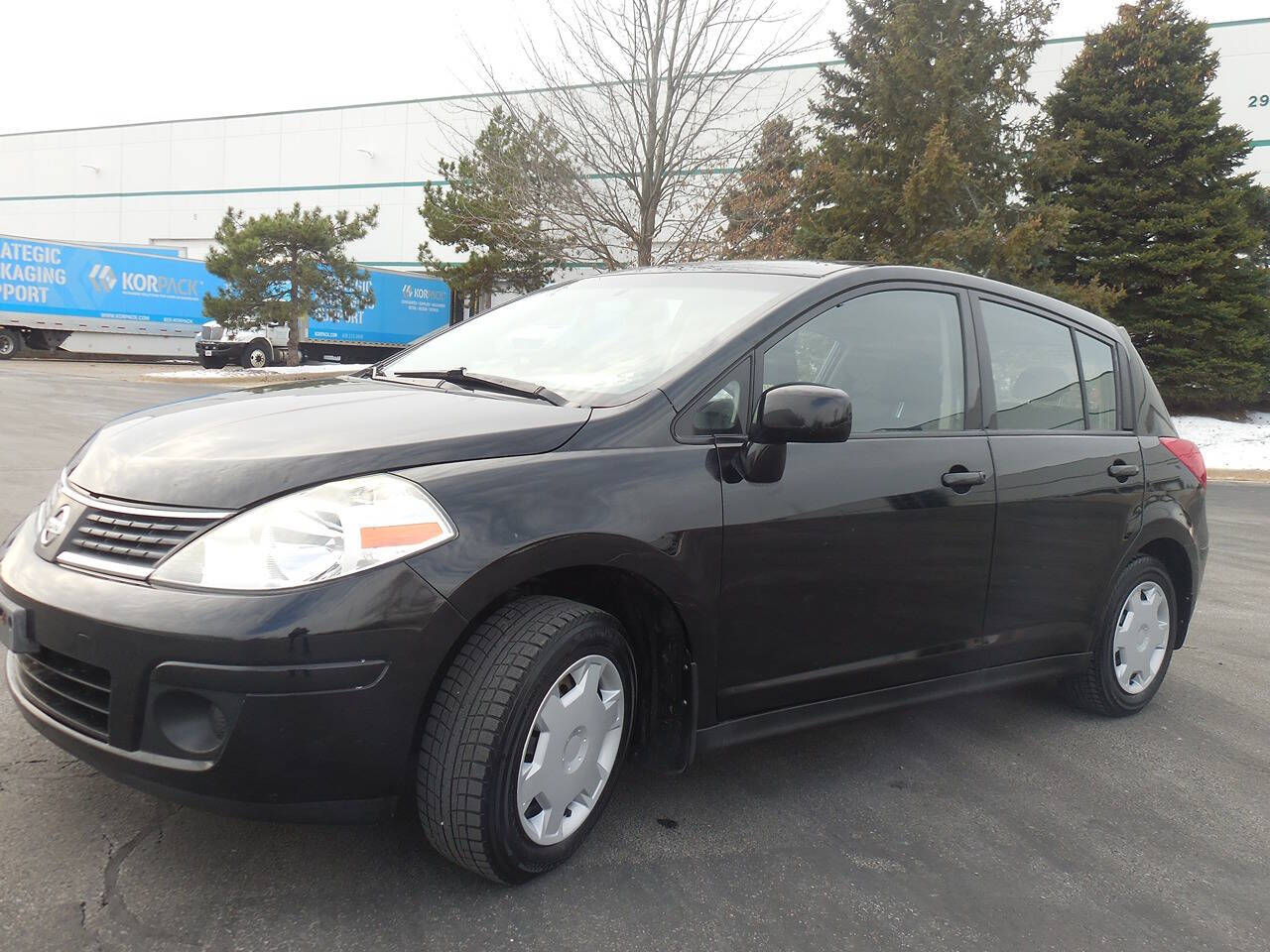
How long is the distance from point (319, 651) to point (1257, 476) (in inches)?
727

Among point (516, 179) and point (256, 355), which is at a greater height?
point (516, 179)

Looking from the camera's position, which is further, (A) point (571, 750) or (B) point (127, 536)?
(A) point (571, 750)

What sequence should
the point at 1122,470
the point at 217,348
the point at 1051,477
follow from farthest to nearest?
the point at 217,348 < the point at 1122,470 < the point at 1051,477

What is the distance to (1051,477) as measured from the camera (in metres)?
3.50

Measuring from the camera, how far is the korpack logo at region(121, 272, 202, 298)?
29938mm

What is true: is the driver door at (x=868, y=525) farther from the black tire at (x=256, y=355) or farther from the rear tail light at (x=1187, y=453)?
the black tire at (x=256, y=355)

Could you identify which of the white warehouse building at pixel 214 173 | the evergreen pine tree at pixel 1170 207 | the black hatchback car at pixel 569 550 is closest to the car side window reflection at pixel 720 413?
the black hatchback car at pixel 569 550

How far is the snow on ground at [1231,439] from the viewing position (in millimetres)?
18469

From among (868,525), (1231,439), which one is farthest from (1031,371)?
(1231,439)

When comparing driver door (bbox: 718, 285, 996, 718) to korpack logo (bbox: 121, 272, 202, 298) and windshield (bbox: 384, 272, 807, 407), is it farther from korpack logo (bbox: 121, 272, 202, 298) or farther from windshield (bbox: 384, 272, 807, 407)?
korpack logo (bbox: 121, 272, 202, 298)

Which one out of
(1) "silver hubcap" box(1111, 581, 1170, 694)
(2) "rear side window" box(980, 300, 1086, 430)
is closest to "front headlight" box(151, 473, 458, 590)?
(2) "rear side window" box(980, 300, 1086, 430)

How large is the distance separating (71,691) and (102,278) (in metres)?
31.4

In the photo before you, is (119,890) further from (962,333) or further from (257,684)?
(962,333)

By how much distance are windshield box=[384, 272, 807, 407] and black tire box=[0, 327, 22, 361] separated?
30014 mm
